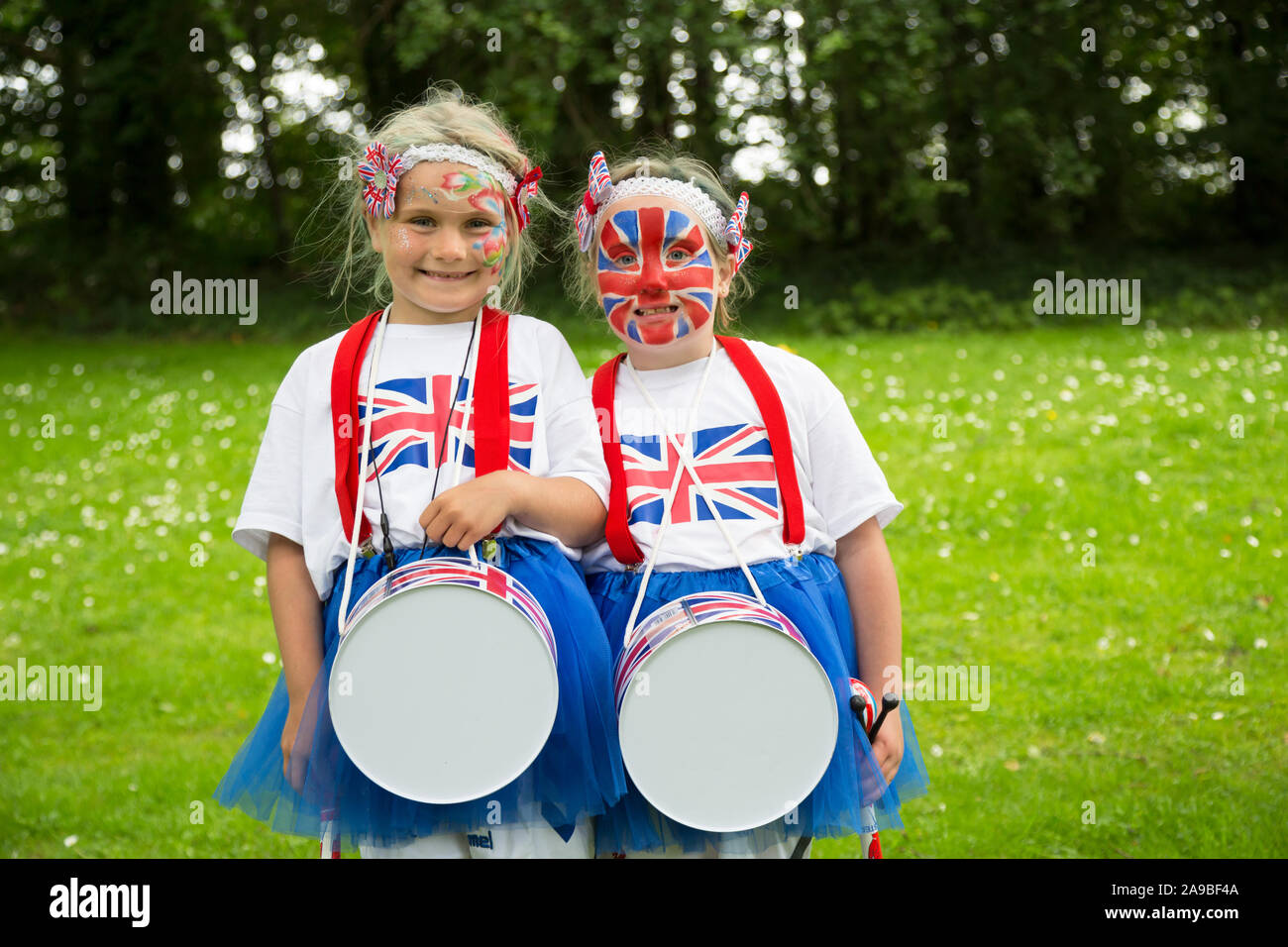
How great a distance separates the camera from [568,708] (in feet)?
7.36

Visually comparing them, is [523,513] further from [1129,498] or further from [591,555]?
[1129,498]

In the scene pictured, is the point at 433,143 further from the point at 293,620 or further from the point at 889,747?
the point at 889,747

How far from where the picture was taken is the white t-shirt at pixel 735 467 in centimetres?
249

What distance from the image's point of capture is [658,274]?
2.55 metres

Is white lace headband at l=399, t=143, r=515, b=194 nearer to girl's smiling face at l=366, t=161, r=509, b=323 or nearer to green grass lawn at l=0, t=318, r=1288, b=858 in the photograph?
girl's smiling face at l=366, t=161, r=509, b=323

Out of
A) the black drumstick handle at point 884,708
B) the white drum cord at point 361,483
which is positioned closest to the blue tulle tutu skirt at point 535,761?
the white drum cord at point 361,483

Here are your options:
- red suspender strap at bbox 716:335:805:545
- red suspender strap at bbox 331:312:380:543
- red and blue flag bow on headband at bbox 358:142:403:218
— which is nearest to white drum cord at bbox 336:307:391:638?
red suspender strap at bbox 331:312:380:543

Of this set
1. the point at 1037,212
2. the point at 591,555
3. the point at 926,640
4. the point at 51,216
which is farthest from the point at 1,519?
the point at 1037,212

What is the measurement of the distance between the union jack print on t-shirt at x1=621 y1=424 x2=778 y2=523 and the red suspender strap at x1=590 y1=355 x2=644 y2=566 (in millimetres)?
24

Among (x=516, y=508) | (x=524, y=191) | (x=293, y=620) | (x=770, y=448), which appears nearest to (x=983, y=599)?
(x=770, y=448)

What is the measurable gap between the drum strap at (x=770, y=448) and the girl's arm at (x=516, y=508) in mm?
48

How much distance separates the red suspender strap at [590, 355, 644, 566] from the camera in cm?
247

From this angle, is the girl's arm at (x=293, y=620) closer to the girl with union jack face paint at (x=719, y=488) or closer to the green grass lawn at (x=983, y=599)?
the girl with union jack face paint at (x=719, y=488)

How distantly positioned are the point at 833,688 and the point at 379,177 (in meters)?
1.40
